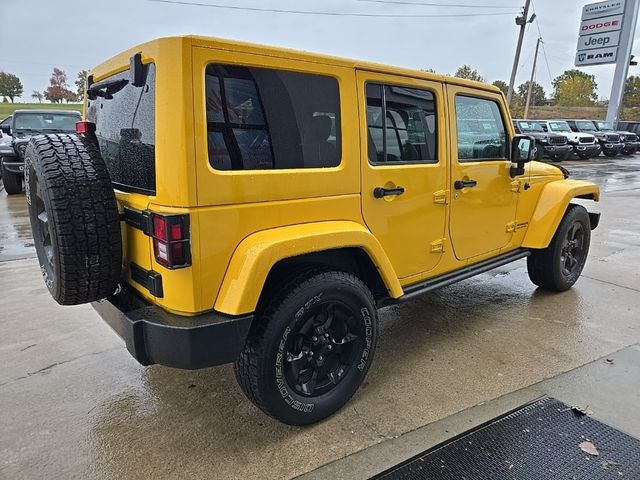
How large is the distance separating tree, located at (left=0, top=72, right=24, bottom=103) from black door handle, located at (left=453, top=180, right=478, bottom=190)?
76.9 m

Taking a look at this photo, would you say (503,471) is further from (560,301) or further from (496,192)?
(560,301)

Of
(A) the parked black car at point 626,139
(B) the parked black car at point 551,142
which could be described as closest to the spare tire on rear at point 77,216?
(B) the parked black car at point 551,142

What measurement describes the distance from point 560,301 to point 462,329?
4.06ft

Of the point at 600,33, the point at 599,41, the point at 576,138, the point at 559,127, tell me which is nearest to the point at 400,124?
the point at 576,138

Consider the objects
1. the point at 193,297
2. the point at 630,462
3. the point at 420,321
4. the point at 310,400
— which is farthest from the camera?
the point at 420,321

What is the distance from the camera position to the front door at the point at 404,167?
2602 millimetres

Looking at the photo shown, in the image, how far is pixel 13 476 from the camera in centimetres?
207

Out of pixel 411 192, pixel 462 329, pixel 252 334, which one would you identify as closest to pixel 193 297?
pixel 252 334

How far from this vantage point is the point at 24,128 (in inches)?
409

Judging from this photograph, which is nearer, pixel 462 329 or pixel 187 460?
pixel 187 460

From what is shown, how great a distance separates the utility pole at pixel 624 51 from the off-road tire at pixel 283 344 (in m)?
31.1

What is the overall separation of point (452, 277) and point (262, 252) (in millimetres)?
1740

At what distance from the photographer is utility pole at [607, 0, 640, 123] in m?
26.7

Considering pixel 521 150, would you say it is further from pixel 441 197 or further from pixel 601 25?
pixel 601 25
